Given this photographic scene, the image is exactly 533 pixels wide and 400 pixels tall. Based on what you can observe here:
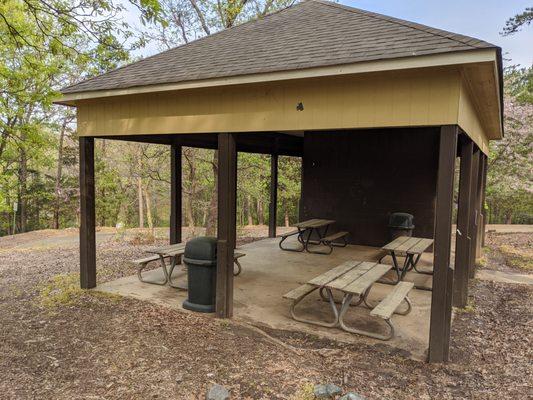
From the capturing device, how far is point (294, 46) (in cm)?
461

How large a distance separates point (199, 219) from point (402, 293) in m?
23.8

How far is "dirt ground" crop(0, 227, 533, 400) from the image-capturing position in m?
3.15

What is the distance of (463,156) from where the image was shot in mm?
4938

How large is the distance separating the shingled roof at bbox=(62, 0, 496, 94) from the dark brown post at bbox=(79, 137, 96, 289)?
899 mm

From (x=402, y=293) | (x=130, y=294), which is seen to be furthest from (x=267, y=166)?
(x=402, y=293)

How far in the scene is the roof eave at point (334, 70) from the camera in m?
3.20

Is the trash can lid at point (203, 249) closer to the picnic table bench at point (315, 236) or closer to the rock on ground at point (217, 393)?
the rock on ground at point (217, 393)

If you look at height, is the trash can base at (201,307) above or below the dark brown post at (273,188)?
below

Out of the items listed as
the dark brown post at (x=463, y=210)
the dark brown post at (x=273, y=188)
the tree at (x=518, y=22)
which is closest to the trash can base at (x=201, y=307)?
the dark brown post at (x=463, y=210)

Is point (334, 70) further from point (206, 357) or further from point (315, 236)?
point (315, 236)

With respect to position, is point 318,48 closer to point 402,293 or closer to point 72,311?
point 402,293

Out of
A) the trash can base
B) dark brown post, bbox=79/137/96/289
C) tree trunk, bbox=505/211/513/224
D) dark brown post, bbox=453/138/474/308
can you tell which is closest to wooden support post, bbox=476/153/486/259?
dark brown post, bbox=453/138/474/308

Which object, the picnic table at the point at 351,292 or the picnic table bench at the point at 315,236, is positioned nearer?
the picnic table at the point at 351,292

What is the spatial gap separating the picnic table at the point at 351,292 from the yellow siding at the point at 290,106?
67.3 inches
